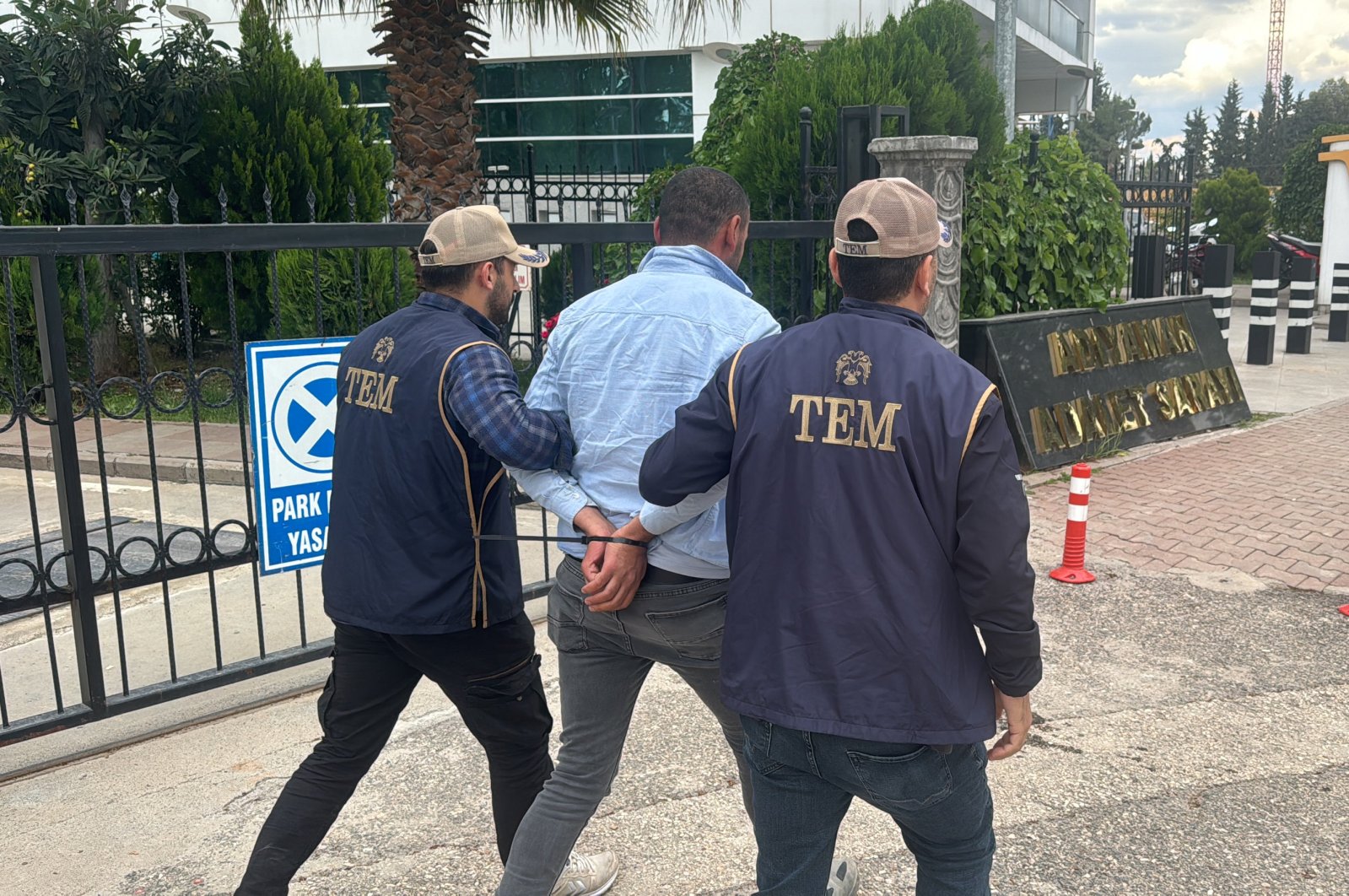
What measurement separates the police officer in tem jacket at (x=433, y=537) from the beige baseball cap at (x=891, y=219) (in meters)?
0.87

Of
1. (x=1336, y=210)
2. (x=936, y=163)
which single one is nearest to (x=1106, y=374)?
(x=936, y=163)

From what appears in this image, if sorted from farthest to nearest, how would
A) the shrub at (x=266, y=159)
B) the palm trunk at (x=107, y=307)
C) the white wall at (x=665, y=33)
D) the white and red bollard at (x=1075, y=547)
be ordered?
the white wall at (x=665, y=33)
the shrub at (x=266, y=159)
the palm trunk at (x=107, y=307)
the white and red bollard at (x=1075, y=547)

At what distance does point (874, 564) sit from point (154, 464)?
117 inches

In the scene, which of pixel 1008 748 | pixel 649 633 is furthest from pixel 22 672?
pixel 1008 748

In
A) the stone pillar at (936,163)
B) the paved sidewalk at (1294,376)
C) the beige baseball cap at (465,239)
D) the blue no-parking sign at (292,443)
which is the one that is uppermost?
the stone pillar at (936,163)

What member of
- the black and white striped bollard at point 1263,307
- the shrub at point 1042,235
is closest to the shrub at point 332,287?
the shrub at point 1042,235

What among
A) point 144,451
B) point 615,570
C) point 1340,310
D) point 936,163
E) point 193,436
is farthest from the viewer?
point 1340,310

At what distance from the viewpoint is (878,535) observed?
2.11 metres

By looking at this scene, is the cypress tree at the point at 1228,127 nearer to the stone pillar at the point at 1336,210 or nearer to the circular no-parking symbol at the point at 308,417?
the stone pillar at the point at 1336,210

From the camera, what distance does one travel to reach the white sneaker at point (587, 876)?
3.17m

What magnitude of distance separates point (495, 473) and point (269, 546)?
1.90 metres

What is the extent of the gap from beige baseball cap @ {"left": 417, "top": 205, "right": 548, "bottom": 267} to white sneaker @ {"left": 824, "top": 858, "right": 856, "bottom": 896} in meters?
1.83

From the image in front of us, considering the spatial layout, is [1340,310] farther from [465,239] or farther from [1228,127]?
[1228,127]

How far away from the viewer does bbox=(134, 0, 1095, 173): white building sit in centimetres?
1988
